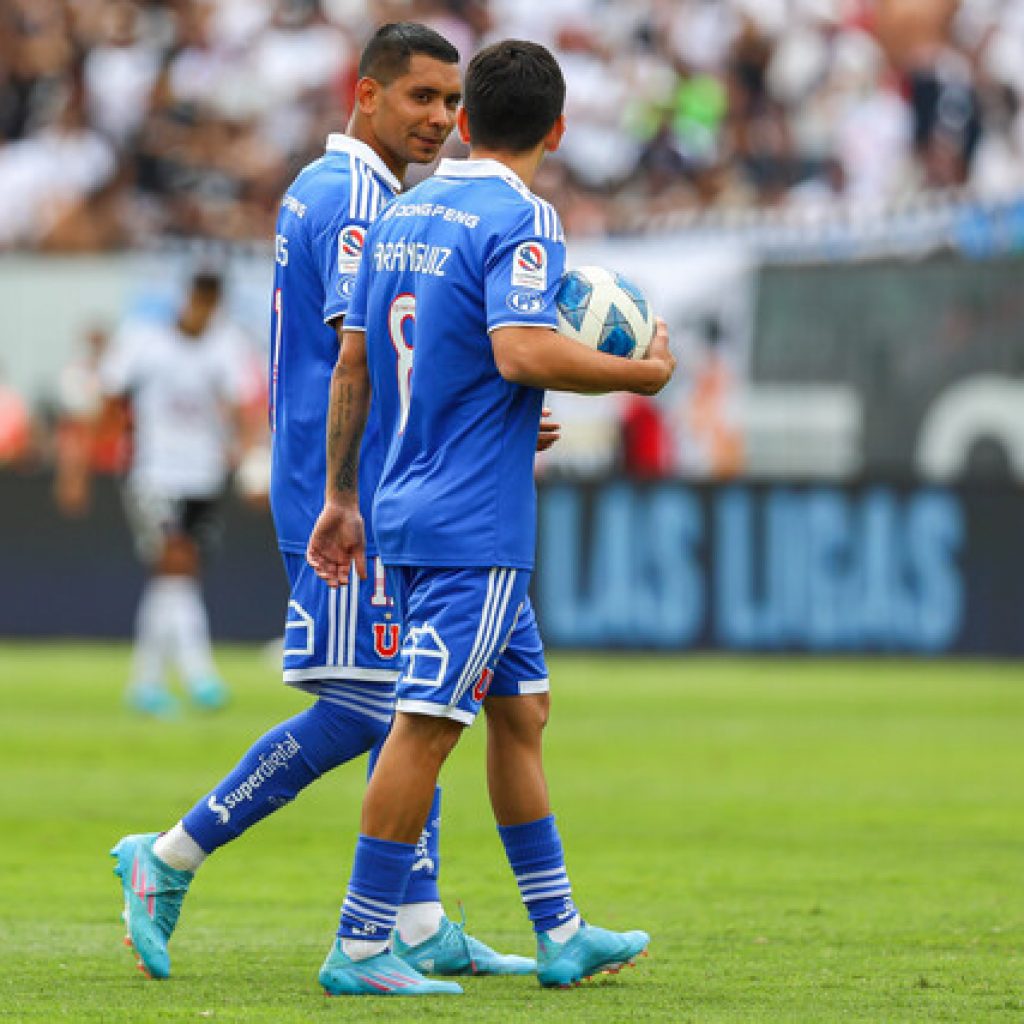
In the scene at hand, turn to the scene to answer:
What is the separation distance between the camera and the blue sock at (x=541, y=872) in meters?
6.04

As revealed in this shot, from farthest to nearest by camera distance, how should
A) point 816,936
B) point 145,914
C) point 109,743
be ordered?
point 109,743 < point 816,936 < point 145,914

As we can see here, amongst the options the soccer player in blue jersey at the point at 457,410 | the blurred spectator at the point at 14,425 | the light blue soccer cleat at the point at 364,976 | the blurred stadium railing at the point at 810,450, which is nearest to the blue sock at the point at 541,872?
the soccer player in blue jersey at the point at 457,410

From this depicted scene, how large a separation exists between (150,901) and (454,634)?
3.77 ft

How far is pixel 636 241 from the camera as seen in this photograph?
20.1 m

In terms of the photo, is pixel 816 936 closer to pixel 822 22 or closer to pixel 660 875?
pixel 660 875

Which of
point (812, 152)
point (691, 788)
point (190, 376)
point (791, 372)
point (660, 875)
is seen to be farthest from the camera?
point (812, 152)

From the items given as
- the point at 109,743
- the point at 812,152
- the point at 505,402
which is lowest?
the point at 109,743

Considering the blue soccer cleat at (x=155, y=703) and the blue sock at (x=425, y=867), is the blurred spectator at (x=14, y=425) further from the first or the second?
the blue sock at (x=425, y=867)

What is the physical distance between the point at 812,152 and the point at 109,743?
10.6 m

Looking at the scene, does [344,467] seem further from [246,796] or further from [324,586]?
[246,796]

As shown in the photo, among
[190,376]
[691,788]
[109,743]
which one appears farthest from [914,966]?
[190,376]

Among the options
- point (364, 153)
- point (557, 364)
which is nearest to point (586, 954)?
point (557, 364)

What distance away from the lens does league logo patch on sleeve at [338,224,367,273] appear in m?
6.21

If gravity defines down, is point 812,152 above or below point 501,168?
above
